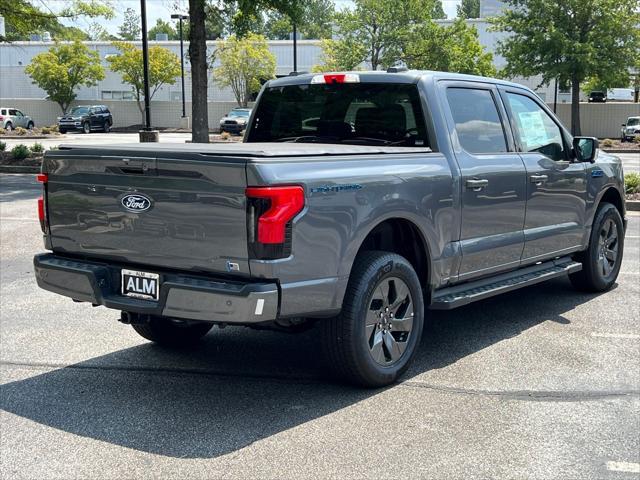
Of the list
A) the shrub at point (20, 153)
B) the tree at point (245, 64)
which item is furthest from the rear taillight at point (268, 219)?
the tree at point (245, 64)

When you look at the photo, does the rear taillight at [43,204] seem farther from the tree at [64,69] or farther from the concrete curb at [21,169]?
the tree at [64,69]

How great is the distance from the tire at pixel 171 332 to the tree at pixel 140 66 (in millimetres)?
51950

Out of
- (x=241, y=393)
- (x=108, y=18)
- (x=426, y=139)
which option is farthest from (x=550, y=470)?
(x=108, y=18)

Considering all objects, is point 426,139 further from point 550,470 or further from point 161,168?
point 550,470

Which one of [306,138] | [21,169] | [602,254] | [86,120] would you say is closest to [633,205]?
[602,254]

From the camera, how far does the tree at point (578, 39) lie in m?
37.5

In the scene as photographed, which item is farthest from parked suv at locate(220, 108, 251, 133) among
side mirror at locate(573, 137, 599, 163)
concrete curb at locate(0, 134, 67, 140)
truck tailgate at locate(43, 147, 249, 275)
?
truck tailgate at locate(43, 147, 249, 275)

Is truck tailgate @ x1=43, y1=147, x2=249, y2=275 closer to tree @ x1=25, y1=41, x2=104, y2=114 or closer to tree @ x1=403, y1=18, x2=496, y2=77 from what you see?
tree @ x1=403, y1=18, x2=496, y2=77

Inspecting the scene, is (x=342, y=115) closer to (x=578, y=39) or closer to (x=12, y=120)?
(x=578, y=39)

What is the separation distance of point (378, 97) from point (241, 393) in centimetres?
244

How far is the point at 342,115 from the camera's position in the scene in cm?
617

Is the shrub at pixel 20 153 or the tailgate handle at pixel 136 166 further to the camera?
the shrub at pixel 20 153

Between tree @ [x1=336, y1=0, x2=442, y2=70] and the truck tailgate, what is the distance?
1459 inches

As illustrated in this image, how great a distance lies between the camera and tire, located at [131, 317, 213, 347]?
5.79 metres
